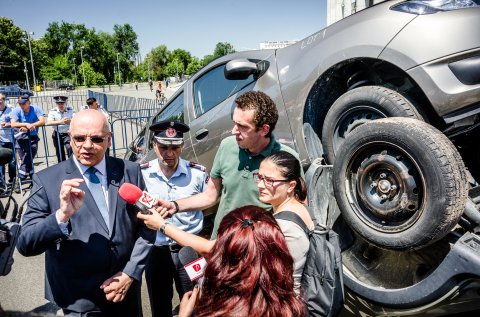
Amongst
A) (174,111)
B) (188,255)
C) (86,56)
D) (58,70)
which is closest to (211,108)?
(174,111)

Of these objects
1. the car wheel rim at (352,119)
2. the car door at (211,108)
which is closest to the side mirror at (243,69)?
the car door at (211,108)

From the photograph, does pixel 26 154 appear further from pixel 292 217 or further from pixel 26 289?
pixel 292 217

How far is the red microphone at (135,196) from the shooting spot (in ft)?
6.37

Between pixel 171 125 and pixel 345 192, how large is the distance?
155 centimetres

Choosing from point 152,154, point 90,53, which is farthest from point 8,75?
point 152,154

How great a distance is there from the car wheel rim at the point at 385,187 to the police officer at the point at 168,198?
129 cm

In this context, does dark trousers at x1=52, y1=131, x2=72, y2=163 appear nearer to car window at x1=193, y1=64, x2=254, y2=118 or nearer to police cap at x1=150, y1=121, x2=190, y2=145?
car window at x1=193, y1=64, x2=254, y2=118

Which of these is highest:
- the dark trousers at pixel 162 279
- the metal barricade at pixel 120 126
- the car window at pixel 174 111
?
the car window at pixel 174 111

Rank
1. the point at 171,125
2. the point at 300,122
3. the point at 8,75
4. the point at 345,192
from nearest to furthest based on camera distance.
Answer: the point at 345,192 → the point at 300,122 → the point at 171,125 → the point at 8,75

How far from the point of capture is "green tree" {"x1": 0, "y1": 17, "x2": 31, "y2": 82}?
71.7 metres

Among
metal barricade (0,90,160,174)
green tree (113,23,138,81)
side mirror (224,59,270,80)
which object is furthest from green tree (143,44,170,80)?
side mirror (224,59,270,80)

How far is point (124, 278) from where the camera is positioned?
204 cm

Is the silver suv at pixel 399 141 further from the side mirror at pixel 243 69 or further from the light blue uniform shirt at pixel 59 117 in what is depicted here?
the light blue uniform shirt at pixel 59 117

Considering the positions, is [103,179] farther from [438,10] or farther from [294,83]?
[438,10]
